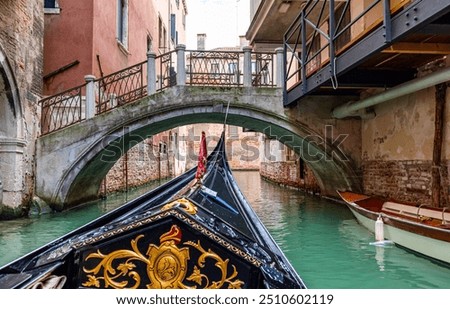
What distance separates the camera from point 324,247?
4.67 meters

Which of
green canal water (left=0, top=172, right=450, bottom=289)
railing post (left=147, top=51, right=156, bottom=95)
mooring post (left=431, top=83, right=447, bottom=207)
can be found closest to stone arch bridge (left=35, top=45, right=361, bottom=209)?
railing post (left=147, top=51, right=156, bottom=95)

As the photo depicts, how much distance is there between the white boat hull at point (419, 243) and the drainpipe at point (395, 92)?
5.16 feet

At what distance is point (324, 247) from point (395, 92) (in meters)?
2.23

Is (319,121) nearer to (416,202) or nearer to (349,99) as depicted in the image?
(349,99)

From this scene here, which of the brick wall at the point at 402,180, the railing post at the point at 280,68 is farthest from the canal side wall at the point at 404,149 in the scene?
the railing post at the point at 280,68

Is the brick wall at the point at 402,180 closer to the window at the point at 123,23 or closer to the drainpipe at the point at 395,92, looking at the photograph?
the drainpipe at the point at 395,92

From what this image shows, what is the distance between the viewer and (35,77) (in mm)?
6715

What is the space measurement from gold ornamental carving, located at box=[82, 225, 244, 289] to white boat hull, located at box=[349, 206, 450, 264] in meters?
2.46

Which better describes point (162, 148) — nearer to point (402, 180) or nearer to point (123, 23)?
point (123, 23)

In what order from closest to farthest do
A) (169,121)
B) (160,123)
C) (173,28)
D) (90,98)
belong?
(90,98) → (160,123) → (169,121) → (173,28)

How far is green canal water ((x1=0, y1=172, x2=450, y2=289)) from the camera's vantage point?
11.0ft

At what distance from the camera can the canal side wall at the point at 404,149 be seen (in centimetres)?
527

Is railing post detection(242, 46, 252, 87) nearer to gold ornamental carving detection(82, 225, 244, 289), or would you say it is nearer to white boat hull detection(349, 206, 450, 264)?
white boat hull detection(349, 206, 450, 264)

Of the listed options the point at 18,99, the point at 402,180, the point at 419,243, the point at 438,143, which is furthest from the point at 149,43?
the point at 419,243
